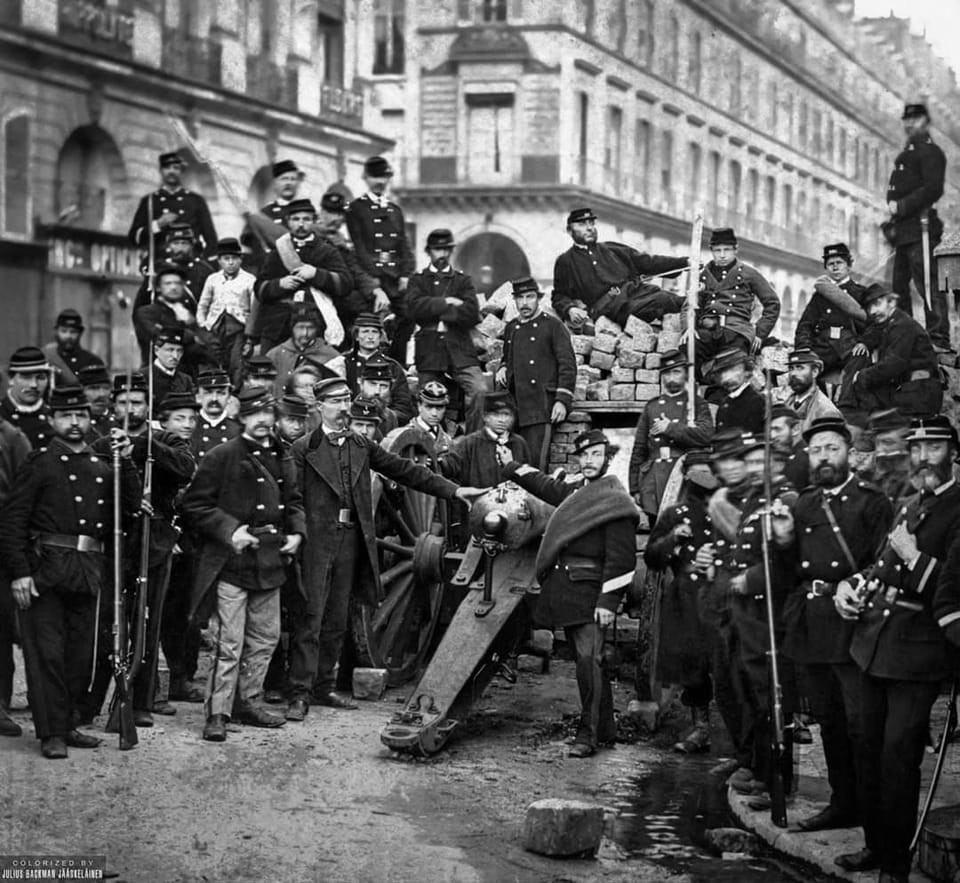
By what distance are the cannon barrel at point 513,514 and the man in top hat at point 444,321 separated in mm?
3702

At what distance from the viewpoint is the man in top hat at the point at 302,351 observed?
12297mm

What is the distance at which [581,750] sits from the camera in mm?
8672

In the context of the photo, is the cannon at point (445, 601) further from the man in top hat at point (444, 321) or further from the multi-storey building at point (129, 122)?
the multi-storey building at point (129, 122)

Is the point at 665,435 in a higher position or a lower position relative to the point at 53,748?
higher

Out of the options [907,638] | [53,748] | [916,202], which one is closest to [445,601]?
[53,748]

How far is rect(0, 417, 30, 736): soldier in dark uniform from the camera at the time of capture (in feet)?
29.1

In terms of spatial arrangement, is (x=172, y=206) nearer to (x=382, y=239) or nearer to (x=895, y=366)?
(x=382, y=239)

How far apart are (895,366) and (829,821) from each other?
19.2ft

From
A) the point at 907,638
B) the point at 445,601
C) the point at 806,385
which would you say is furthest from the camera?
the point at 806,385

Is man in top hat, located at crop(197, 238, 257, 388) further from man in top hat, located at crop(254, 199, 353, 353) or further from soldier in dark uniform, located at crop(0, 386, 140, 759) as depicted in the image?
soldier in dark uniform, located at crop(0, 386, 140, 759)

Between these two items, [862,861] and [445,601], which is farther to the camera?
[445,601]

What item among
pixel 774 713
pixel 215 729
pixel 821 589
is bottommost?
pixel 215 729

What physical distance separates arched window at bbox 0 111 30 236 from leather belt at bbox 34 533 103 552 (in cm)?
1112

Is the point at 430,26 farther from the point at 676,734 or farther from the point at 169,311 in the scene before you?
the point at 676,734
